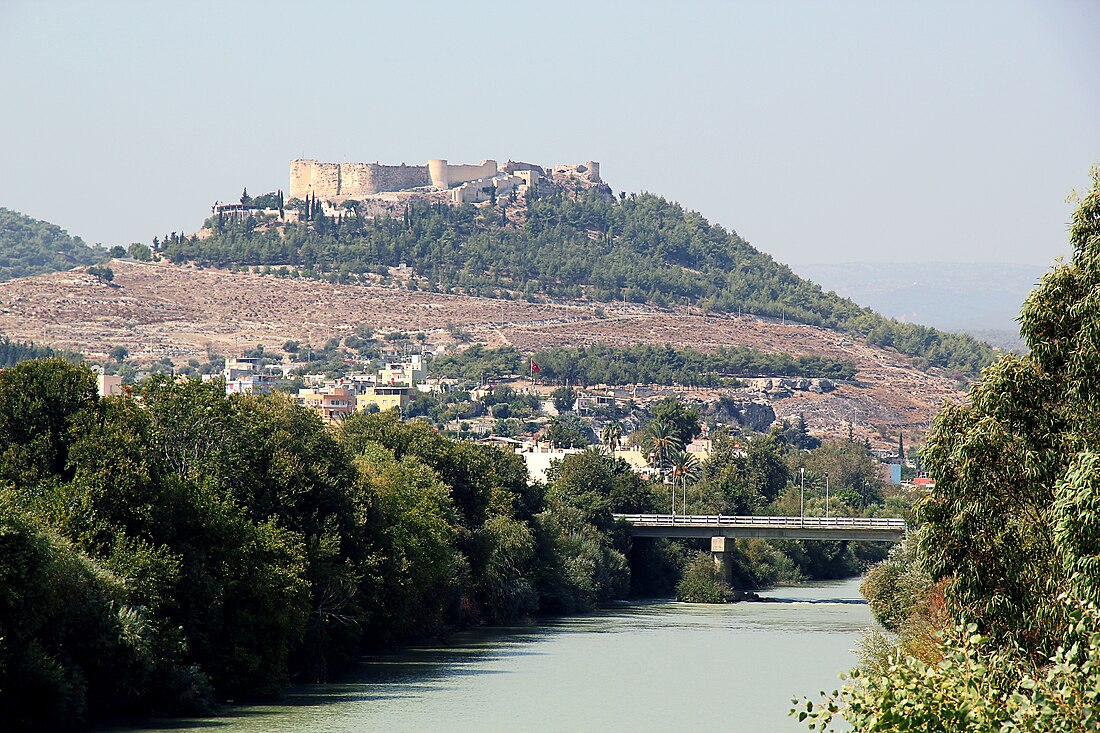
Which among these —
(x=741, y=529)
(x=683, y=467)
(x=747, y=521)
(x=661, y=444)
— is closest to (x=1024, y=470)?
(x=741, y=529)

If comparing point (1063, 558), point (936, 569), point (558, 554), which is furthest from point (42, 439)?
point (558, 554)

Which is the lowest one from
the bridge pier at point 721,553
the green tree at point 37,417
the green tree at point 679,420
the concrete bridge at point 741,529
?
the bridge pier at point 721,553

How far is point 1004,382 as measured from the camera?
883 inches

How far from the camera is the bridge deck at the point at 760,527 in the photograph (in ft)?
259

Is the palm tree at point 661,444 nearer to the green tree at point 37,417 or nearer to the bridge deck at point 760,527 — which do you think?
the bridge deck at point 760,527

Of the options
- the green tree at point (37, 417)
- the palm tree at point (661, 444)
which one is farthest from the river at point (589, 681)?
the palm tree at point (661, 444)

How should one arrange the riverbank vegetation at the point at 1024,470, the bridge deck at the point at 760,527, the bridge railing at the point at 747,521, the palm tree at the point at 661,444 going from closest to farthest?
1. the riverbank vegetation at the point at 1024,470
2. the bridge deck at the point at 760,527
3. the bridge railing at the point at 747,521
4. the palm tree at the point at 661,444

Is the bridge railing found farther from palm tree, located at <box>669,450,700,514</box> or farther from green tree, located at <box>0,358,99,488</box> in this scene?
green tree, located at <box>0,358,99,488</box>

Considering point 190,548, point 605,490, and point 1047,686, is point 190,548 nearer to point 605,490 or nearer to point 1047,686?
point 1047,686

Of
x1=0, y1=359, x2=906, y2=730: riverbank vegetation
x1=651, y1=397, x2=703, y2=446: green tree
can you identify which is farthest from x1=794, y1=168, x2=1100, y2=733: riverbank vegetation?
x1=651, y1=397, x2=703, y2=446: green tree

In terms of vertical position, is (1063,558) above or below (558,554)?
above

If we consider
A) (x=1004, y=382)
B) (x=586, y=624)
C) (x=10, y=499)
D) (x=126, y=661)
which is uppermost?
(x=1004, y=382)

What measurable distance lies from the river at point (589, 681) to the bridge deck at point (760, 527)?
12.6m

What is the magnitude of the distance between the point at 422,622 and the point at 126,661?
65.8 ft
